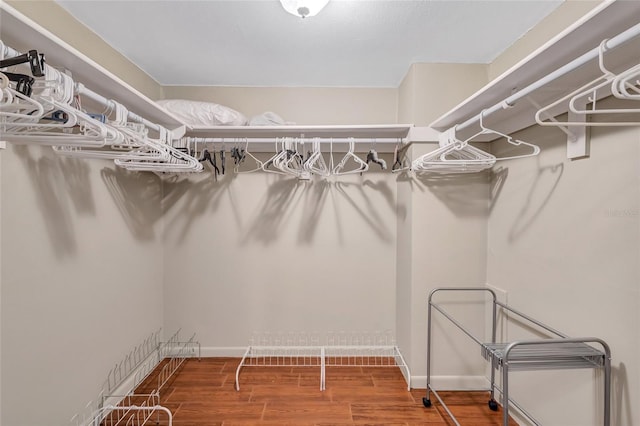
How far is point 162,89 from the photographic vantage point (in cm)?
253

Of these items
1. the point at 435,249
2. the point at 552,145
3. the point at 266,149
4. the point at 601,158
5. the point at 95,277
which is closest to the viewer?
the point at 601,158

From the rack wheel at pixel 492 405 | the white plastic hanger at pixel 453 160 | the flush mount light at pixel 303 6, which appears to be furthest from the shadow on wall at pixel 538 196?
the flush mount light at pixel 303 6

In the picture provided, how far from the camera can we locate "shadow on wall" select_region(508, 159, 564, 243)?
161cm

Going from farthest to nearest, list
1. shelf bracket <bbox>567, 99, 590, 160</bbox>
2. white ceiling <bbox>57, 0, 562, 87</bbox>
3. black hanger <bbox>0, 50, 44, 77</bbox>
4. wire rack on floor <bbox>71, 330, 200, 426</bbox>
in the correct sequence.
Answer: wire rack on floor <bbox>71, 330, 200, 426</bbox>
white ceiling <bbox>57, 0, 562, 87</bbox>
shelf bracket <bbox>567, 99, 590, 160</bbox>
black hanger <bbox>0, 50, 44, 77</bbox>

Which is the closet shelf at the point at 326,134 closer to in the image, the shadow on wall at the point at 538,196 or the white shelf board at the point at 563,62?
the white shelf board at the point at 563,62

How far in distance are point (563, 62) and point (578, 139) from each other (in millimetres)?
412

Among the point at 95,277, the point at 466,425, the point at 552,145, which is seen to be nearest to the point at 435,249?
the point at 552,145

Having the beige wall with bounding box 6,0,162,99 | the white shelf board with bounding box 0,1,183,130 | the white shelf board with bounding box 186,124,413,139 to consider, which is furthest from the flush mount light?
the beige wall with bounding box 6,0,162,99

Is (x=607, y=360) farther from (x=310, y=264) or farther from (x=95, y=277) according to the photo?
(x=95, y=277)

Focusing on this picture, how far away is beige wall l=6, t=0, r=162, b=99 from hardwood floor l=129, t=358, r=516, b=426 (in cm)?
216

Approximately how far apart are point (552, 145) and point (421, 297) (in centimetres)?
128

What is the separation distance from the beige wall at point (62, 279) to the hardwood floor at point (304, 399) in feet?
1.88

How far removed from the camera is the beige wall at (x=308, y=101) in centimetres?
254

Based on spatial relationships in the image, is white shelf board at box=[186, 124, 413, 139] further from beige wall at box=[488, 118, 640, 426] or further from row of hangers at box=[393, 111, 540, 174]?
beige wall at box=[488, 118, 640, 426]
